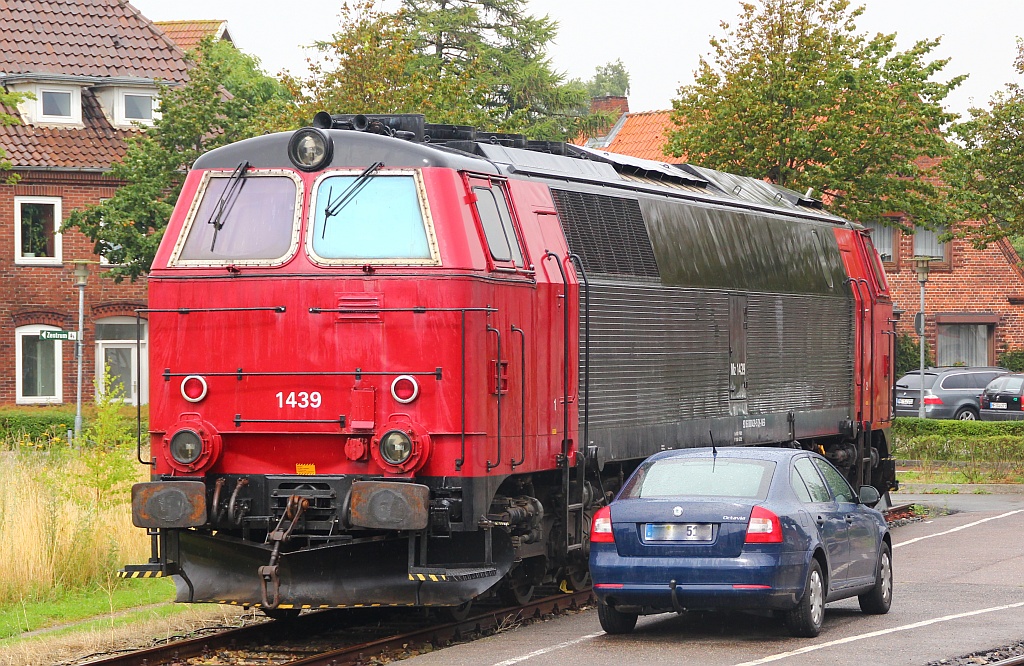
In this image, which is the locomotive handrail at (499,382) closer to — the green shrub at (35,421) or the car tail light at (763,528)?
the car tail light at (763,528)

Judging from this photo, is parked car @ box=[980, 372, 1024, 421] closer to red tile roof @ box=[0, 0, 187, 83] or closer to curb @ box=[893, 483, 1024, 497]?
curb @ box=[893, 483, 1024, 497]

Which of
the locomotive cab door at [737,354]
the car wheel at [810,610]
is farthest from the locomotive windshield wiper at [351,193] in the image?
the locomotive cab door at [737,354]

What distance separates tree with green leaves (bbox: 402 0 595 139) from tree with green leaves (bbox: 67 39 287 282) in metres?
18.2

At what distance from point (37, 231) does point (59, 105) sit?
3.12 meters

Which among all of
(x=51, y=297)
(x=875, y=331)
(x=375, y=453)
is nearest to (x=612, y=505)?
(x=375, y=453)

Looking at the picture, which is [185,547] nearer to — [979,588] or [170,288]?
[170,288]

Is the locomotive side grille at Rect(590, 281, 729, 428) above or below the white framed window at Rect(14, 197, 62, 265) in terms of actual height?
below

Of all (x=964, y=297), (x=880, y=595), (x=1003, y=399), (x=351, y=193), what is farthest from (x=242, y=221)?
(x=964, y=297)

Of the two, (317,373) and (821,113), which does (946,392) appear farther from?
(317,373)

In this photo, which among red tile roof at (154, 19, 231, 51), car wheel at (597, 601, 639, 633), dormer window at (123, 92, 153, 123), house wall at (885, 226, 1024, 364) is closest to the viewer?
car wheel at (597, 601, 639, 633)

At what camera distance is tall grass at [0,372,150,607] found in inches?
585

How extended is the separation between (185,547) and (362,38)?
2150 cm

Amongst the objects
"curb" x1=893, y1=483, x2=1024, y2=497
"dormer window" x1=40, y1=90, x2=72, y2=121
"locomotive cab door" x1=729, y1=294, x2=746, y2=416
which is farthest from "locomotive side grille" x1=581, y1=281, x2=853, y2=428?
"dormer window" x1=40, y1=90, x2=72, y2=121

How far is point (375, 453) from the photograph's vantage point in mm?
11484
